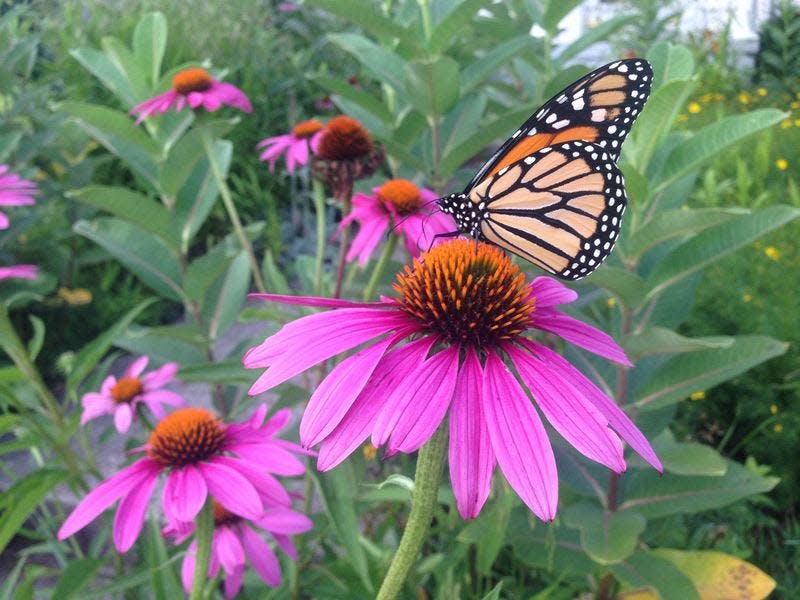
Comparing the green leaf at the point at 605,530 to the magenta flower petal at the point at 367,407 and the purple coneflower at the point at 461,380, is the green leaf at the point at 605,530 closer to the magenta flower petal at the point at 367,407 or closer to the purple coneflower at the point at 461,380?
the purple coneflower at the point at 461,380

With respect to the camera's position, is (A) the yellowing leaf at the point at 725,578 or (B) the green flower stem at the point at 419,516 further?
(A) the yellowing leaf at the point at 725,578

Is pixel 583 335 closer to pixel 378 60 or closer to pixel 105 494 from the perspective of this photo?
pixel 105 494

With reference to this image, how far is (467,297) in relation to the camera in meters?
0.79

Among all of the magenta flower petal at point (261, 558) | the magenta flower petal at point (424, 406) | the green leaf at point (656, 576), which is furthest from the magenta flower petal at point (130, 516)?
the green leaf at point (656, 576)

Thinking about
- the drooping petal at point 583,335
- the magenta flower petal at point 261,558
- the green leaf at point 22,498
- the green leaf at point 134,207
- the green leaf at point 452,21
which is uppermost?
the green leaf at point 452,21

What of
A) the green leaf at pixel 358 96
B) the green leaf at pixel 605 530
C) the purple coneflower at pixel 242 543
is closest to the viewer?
the purple coneflower at pixel 242 543

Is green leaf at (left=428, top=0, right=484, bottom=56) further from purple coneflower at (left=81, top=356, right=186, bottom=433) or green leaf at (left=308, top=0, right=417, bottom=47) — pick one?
purple coneflower at (left=81, top=356, right=186, bottom=433)

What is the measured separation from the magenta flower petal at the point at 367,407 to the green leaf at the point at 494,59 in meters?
0.98

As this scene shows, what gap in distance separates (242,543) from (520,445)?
715 millimetres

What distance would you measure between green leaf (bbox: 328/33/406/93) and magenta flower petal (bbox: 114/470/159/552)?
100cm

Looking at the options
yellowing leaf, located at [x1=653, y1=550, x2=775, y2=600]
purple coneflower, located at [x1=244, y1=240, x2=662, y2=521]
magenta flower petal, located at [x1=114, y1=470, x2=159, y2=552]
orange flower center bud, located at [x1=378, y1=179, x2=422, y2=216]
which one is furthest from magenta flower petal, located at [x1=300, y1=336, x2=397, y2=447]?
yellowing leaf, located at [x1=653, y1=550, x2=775, y2=600]

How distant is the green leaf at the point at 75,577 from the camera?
1.20 meters

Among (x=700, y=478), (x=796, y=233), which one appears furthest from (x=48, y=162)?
(x=796, y=233)

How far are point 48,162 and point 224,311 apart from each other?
1.84 meters
